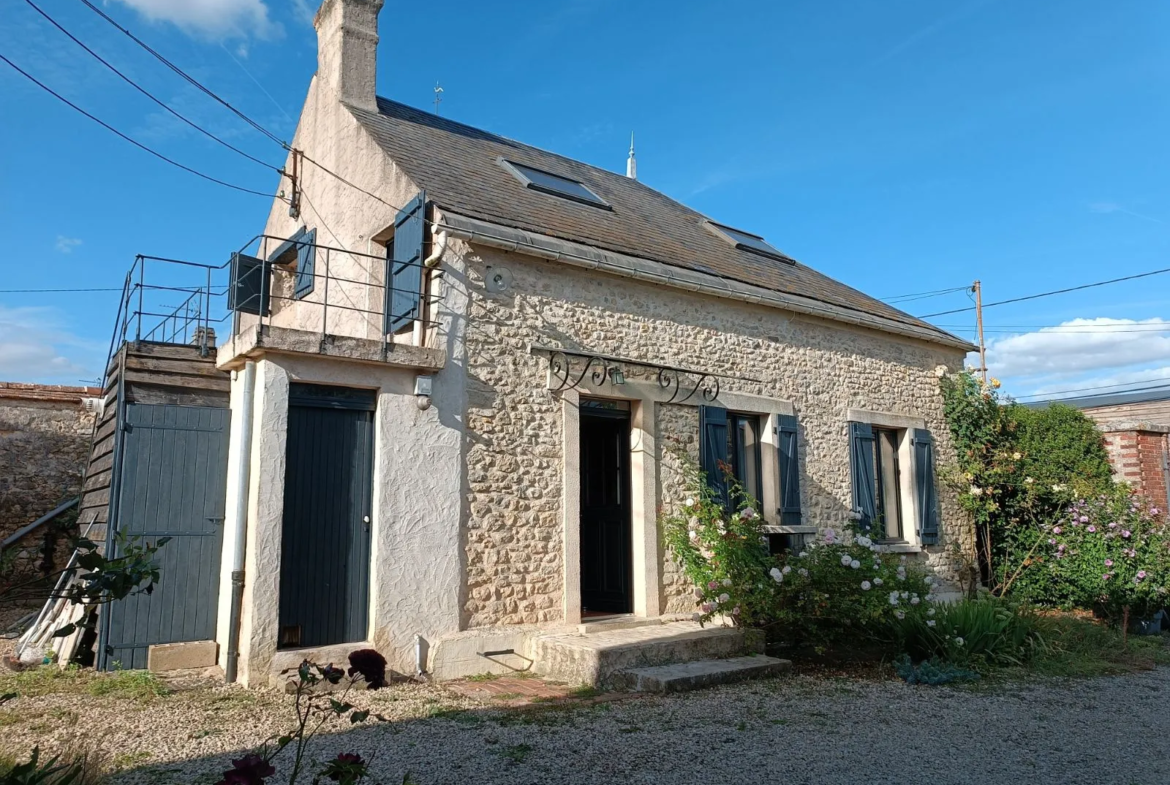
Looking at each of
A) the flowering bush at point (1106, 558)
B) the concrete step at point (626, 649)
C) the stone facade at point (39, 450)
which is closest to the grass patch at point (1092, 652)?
the flowering bush at point (1106, 558)

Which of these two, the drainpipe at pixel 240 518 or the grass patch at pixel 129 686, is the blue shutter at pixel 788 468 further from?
the grass patch at pixel 129 686

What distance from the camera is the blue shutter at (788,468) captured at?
9.80 metres

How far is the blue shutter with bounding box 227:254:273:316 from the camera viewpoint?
8008mm

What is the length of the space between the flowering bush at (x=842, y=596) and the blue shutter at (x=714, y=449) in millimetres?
1298

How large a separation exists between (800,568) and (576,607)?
7.12 feet

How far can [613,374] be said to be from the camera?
27.9 ft

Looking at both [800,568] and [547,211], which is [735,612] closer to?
[800,568]

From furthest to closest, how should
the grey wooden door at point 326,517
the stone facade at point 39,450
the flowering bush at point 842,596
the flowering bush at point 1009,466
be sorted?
the flowering bush at point 1009,466 < the stone facade at point 39,450 < the flowering bush at point 842,596 < the grey wooden door at point 326,517

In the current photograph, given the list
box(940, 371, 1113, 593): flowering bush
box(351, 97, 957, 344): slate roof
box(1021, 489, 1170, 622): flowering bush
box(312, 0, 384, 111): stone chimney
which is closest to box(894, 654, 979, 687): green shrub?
box(1021, 489, 1170, 622): flowering bush

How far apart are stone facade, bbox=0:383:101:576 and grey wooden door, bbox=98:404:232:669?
5183mm

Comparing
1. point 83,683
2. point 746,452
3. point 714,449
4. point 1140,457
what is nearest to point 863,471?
point 746,452

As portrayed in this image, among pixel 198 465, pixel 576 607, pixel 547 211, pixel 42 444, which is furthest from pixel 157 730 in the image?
pixel 42 444

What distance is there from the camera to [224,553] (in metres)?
6.93

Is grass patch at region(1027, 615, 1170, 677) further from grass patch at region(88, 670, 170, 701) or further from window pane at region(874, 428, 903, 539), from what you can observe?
grass patch at region(88, 670, 170, 701)
